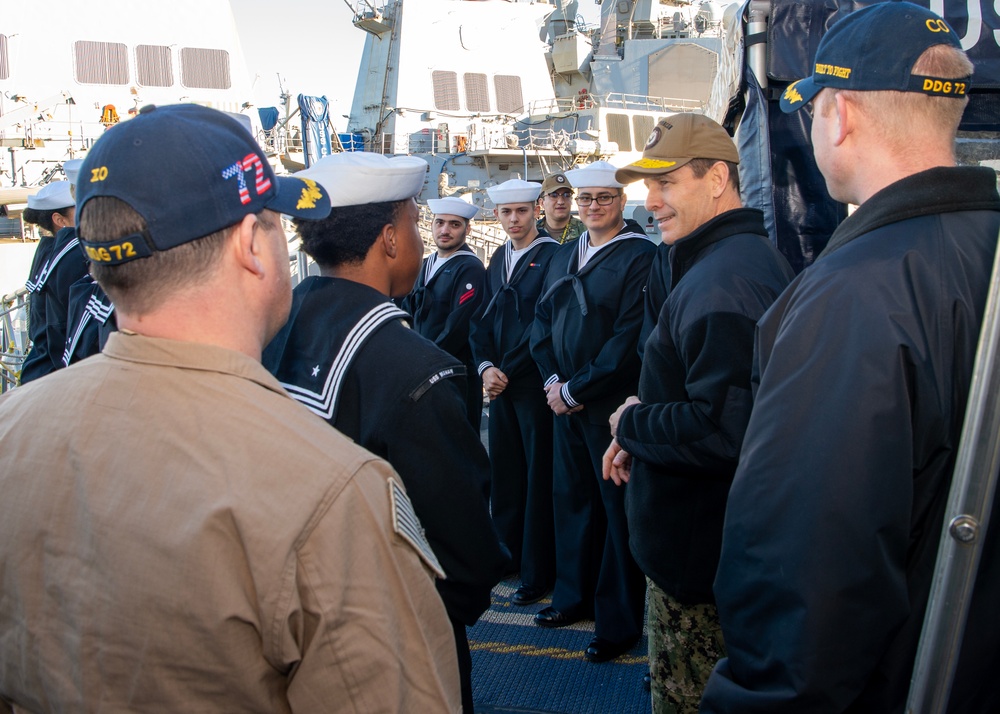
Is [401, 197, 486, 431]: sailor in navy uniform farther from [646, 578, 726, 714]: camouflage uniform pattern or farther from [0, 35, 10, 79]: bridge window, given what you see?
[0, 35, 10, 79]: bridge window

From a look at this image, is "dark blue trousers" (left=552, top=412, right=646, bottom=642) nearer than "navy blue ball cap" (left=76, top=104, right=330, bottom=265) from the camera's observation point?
No

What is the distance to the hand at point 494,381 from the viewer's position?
4.65 meters

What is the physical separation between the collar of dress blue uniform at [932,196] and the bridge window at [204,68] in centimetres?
2016

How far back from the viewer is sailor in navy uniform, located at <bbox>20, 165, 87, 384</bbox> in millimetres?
4207

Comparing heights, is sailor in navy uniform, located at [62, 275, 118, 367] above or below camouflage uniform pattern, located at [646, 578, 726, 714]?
above

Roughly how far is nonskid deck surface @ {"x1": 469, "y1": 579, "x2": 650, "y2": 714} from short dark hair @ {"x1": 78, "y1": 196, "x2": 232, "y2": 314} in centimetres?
277

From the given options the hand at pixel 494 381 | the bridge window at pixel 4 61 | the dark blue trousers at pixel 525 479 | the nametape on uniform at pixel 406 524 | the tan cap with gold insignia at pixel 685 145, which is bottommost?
the dark blue trousers at pixel 525 479

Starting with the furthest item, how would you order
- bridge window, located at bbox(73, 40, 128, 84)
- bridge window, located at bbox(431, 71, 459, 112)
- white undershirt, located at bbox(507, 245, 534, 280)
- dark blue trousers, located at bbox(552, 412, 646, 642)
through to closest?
bridge window, located at bbox(431, 71, 459, 112) < bridge window, located at bbox(73, 40, 128, 84) < white undershirt, located at bbox(507, 245, 534, 280) < dark blue trousers, located at bbox(552, 412, 646, 642)

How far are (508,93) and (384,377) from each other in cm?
2206

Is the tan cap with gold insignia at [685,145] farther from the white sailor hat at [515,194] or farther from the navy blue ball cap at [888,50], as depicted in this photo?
the white sailor hat at [515,194]

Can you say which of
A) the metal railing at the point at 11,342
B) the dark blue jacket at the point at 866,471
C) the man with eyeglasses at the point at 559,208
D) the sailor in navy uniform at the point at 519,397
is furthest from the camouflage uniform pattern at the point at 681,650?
the metal railing at the point at 11,342

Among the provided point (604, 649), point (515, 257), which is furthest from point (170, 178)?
point (515, 257)

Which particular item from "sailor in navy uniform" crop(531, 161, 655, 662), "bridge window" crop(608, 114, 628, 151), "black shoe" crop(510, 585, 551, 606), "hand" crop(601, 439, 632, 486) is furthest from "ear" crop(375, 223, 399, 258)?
"bridge window" crop(608, 114, 628, 151)

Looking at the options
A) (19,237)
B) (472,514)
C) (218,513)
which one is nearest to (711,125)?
(472,514)
